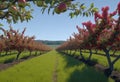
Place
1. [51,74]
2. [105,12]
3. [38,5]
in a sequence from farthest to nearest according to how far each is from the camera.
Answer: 1. [51,74]
2. [105,12]
3. [38,5]

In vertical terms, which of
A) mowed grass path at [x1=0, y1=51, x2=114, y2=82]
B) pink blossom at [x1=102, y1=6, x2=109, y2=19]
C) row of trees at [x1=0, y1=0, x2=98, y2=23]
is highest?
pink blossom at [x1=102, y1=6, x2=109, y2=19]

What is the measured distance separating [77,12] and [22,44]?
111 feet

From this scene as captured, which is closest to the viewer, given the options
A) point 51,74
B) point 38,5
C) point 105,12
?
point 38,5

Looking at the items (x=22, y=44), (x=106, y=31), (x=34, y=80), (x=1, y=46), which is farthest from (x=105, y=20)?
(x=1, y=46)

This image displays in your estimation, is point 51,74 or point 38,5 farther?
point 51,74

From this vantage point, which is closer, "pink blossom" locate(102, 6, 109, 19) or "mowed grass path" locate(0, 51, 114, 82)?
"mowed grass path" locate(0, 51, 114, 82)

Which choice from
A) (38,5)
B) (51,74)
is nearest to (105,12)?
(51,74)

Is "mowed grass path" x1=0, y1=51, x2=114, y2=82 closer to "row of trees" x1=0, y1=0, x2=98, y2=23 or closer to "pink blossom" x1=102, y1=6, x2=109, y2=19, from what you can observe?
"pink blossom" x1=102, y1=6, x2=109, y2=19

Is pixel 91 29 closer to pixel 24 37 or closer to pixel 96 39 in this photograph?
pixel 96 39

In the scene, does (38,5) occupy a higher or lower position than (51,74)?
higher

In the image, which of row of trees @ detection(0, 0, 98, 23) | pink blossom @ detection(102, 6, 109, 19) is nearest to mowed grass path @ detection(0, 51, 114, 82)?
pink blossom @ detection(102, 6, 109, 19)

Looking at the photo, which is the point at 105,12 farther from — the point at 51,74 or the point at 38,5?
the point at 38,5

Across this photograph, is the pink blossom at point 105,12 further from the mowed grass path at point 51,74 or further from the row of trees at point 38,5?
the row of trees at point 38,5

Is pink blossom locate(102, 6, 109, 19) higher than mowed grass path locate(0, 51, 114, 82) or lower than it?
higher
